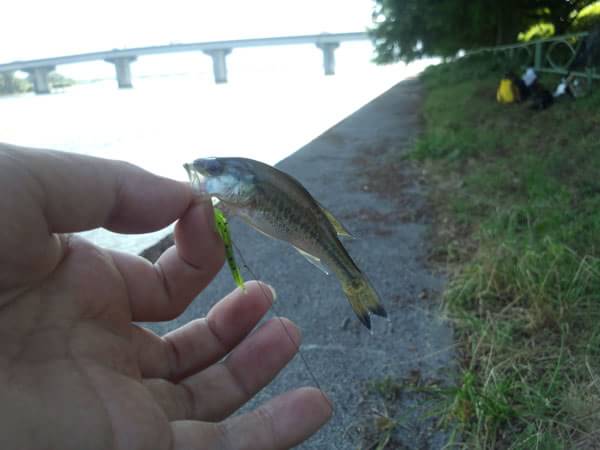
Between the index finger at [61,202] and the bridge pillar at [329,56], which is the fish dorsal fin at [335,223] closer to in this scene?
the index finger at [61,202]

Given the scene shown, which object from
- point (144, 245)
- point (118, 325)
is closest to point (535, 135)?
point (144, 245)

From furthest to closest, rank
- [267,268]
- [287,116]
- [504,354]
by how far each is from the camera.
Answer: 1. [287,116]
2. [267,268]
3. [504,354]

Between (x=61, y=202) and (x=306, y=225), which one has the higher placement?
(x=61, y=202)

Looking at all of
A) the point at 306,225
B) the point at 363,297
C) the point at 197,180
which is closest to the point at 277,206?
the point at 306,225

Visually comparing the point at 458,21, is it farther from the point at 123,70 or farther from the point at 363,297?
the point at 123,70

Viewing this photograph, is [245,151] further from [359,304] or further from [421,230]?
[359,304]

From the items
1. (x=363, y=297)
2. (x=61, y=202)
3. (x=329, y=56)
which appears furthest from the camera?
(x=329, y=56)
